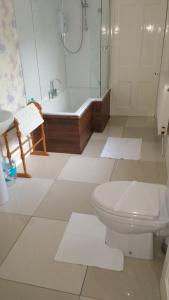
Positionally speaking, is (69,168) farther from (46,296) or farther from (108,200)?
(46,296)

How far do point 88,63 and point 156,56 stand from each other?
45.0 inches

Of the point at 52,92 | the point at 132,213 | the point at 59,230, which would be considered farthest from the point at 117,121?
the point at 132,213

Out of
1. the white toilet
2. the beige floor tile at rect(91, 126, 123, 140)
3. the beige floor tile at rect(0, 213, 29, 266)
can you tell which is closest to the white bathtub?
the beige floor tile at rect(91, 126, 123, 140)

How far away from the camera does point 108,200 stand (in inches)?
60.2

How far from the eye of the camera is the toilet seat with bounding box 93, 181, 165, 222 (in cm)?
Result: 142

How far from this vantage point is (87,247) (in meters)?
1.75

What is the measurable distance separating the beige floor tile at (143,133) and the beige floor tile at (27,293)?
2.50 meters

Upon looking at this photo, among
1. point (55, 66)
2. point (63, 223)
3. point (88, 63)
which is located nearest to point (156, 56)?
point (88, 63)

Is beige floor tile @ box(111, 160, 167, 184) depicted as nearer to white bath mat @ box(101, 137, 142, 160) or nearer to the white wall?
white bath mat @ box(101, 137, 142, 160)

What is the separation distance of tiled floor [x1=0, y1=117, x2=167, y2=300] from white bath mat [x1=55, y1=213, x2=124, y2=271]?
5cm

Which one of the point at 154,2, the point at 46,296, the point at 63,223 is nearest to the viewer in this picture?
the point at 46,296

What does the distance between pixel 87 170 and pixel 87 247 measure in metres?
1.11

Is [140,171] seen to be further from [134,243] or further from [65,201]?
[134,243]

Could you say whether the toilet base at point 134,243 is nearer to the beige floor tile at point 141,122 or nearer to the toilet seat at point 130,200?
the toilet seat at point 130,200
